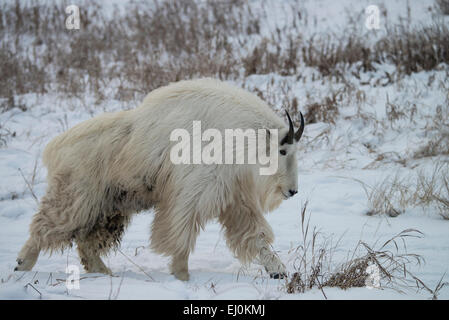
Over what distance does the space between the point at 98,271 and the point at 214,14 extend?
1071cm

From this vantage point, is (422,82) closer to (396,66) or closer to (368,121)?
(396,66)

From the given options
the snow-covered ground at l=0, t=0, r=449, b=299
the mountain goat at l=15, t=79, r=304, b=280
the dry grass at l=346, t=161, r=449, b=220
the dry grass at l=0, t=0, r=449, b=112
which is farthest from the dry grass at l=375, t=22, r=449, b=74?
the mountain goat at l=15, t=79, r=304, b=280

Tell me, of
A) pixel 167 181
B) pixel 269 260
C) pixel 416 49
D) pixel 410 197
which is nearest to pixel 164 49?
pixel 416 49

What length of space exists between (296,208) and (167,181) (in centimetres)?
250

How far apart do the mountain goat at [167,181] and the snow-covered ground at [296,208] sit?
0.35 m

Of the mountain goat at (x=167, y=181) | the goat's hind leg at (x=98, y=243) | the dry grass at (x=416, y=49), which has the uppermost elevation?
the dry grass at (x=416, y=49)

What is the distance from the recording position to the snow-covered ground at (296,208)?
3.39 meters

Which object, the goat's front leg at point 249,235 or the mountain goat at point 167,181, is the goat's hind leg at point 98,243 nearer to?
the mountain goat at point 167,181

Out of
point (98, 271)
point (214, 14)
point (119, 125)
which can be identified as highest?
point (214, 14)

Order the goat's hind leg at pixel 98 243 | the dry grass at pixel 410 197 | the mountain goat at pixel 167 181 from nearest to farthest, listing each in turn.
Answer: the mountain goat at pixel 167 181, the goat's hind leg at pixel 98 243, the dry grass at pixel 410 197

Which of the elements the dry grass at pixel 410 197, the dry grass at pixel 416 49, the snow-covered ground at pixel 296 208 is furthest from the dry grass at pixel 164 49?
the dry grass at pixel 410 197

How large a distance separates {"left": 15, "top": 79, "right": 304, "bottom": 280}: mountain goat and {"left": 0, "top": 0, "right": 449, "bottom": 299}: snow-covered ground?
1.14 feet
